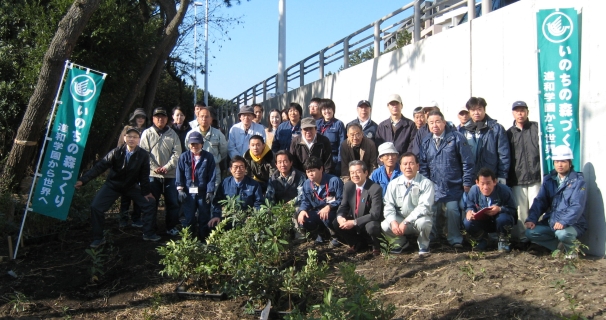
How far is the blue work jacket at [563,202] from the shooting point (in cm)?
611

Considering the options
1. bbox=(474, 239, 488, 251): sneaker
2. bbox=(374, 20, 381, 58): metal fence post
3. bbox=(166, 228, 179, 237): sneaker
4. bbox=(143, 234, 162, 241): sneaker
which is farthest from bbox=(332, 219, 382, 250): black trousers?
bbox=(374, 20, 381, 58): metal fence post

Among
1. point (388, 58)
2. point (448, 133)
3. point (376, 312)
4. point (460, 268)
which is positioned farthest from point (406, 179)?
point (388, 58)

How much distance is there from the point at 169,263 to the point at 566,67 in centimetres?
467

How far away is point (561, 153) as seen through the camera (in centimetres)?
632

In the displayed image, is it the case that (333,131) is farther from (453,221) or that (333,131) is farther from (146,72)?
(146,72)

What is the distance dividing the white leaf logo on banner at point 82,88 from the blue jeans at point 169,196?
56.4 inches

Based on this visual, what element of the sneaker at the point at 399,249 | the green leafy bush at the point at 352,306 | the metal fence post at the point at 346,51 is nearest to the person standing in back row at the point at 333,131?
the sneaker at the point at 399,249

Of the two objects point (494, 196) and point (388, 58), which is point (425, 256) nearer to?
point (494, 196)

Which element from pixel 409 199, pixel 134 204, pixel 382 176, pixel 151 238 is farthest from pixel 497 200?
pixel 134 204

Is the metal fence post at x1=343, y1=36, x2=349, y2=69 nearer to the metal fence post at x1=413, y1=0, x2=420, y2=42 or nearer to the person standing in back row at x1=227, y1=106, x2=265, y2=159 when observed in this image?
the metal fence post at x1=413, y1=0, x2=420, y2=42

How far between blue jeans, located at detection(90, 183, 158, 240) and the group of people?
0.04 feet

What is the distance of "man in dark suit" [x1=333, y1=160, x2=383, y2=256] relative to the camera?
6812 millimetres

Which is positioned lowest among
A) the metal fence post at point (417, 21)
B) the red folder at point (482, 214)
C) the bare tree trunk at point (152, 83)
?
the red folder at point (482, 214)

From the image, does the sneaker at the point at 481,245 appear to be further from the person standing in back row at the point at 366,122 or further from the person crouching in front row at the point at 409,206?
the person standing in back row at the point at 366,122
